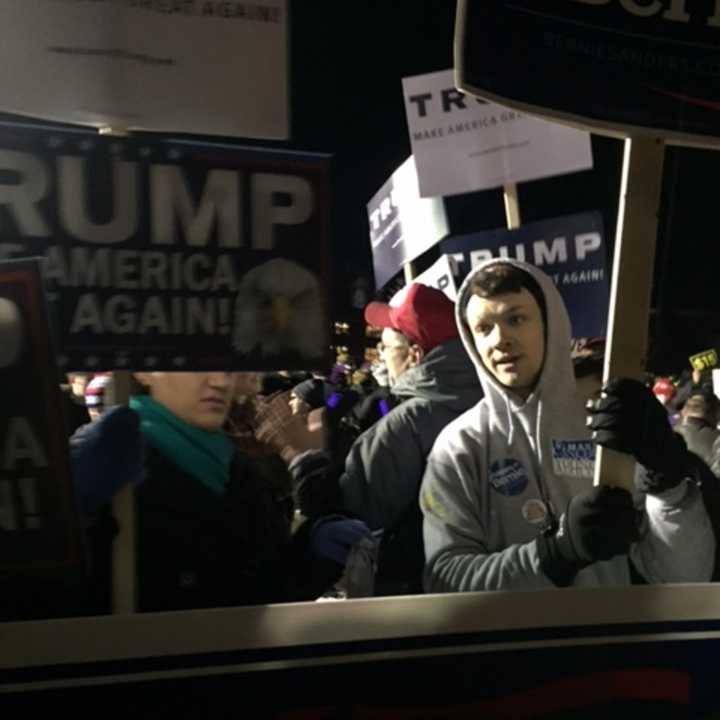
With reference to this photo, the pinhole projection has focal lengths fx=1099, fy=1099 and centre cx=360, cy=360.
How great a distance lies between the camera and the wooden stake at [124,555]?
A: 66.3 inches

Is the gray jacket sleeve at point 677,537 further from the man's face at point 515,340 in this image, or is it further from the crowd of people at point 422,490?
the man's face at point 515,340

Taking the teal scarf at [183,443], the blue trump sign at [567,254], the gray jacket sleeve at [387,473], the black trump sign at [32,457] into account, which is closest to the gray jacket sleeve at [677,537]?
the gray jacket sleeve at [387,473]

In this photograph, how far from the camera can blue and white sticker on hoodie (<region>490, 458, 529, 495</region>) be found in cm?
210

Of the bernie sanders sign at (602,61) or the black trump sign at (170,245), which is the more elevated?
the bernie sanders sign at (602,61)

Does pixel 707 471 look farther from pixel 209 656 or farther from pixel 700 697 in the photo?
pixel 209 656

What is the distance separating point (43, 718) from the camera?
1583mm

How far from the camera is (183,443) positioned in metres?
1.86

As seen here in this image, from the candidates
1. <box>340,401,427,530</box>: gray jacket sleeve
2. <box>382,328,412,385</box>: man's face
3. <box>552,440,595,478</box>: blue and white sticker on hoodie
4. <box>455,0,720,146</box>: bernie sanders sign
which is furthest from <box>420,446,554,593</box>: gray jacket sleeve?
<box>382,328,412,385</box>: man's face

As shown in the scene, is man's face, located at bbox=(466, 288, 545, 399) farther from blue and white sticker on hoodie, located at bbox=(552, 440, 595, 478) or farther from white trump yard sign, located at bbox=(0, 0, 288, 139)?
white trump yard sign, located at bbox=(0, 0, 288, 139)

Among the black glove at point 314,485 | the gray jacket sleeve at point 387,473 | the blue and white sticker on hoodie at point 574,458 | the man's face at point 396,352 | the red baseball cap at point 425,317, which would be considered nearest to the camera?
the blue and white sticker on hoodie at point 574,458

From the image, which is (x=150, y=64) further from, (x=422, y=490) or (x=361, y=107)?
(x=422, y=490)

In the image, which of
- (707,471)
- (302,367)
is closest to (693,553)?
(707,471)

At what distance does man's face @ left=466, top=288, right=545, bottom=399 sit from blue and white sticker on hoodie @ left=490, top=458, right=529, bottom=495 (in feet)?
0.48

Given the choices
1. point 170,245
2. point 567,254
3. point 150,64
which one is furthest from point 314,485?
point 567,254
